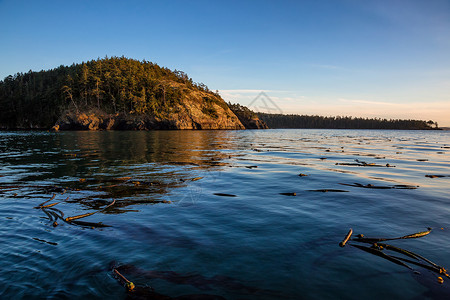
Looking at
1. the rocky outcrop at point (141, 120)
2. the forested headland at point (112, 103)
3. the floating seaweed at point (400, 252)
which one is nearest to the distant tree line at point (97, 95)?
the forested headland at point (112, 103)

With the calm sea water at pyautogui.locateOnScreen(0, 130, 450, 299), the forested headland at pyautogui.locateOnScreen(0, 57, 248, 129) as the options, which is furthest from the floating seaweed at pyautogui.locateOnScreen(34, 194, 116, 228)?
the forested headland at pyautogui.locateOnScreen(0, 57, 248, 129)

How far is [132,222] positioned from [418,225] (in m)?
8.39

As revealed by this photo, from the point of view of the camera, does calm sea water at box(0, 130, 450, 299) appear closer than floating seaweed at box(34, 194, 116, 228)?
Yes

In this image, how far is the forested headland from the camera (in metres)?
116

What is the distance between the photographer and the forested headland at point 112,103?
11600 centimetres

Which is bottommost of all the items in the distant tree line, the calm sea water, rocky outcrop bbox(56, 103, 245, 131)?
the calm sea water

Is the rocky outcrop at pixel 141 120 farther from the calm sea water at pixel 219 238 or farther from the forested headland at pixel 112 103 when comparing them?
the calm sea water at pixel 219 238

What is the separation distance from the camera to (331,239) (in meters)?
6.09

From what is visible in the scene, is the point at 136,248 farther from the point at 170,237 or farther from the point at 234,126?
the point at 234,126

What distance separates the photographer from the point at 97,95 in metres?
118

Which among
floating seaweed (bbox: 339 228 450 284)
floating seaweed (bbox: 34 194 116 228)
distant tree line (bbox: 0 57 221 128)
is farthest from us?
distant tree line (bbox: 0 57 221 128)

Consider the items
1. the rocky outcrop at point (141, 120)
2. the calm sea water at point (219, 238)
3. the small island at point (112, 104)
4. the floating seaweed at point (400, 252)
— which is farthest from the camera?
the small island at point (112, 104)

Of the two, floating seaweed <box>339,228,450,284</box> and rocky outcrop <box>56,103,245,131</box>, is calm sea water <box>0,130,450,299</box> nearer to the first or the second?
floating seaweed <box>339,228,450,284</box>

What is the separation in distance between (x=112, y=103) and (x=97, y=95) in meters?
8.80
